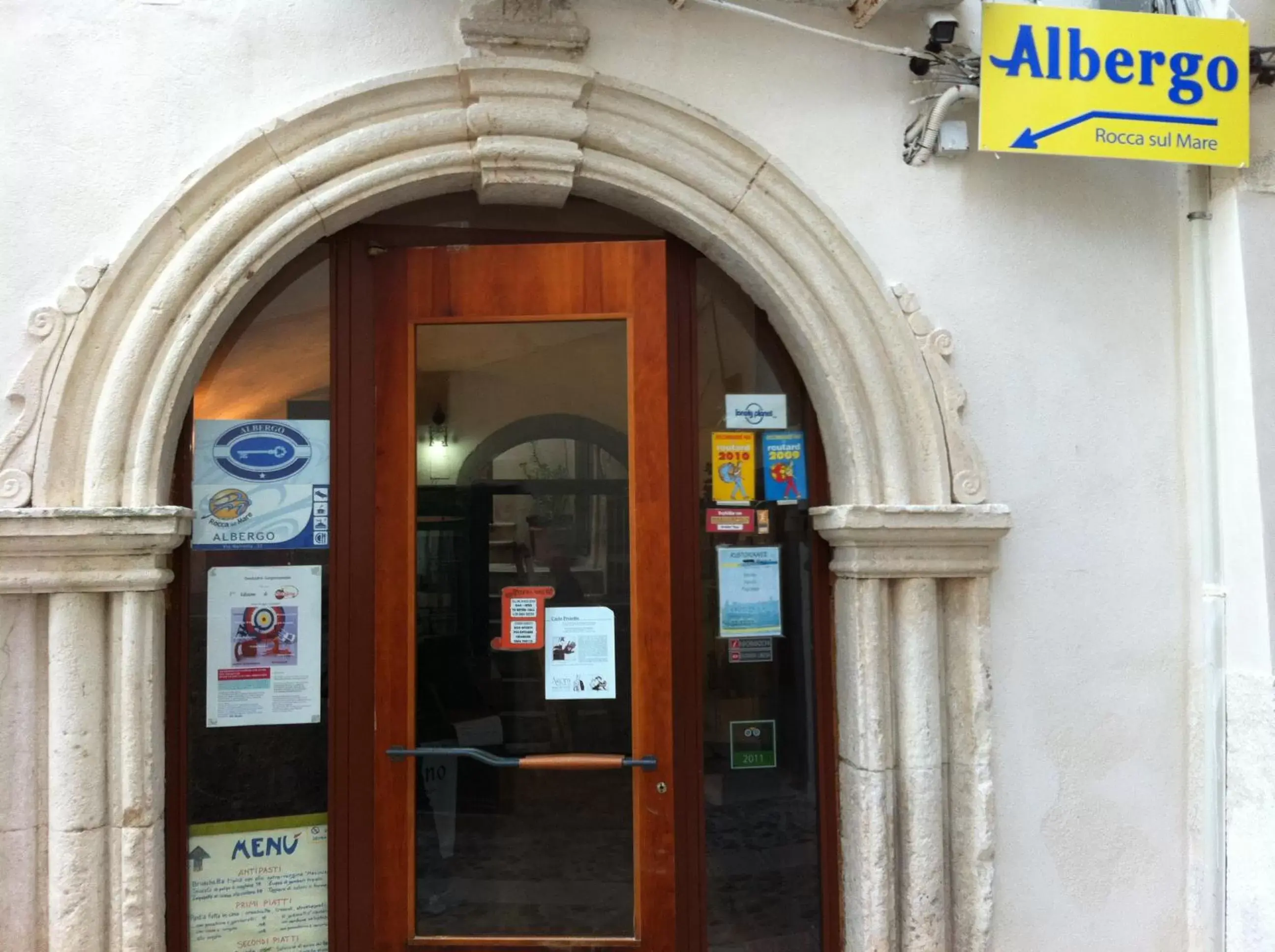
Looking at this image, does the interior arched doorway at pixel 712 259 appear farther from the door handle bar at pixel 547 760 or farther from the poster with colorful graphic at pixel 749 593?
the door handle bar at pixel 547 760

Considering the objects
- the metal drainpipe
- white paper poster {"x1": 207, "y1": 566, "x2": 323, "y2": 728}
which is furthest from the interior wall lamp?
the metal drainpipe

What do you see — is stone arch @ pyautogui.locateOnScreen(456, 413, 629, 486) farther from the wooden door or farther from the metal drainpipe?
the metal drainpipe

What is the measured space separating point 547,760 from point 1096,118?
2559 millimetres

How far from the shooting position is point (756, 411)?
3.15m

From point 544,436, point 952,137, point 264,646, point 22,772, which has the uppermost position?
point 952,137

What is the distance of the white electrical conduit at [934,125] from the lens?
2898 millimetres

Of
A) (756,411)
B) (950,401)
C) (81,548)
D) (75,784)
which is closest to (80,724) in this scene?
(75,784)

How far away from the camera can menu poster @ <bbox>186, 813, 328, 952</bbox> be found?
9.35ft

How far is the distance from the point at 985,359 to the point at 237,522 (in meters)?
2.35

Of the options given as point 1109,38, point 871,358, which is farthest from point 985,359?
point 1109,38

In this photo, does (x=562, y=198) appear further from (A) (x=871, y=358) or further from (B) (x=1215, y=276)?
(B) (x=1215, y=276)

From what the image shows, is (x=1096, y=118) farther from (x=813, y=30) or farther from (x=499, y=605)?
(x=499, y=605)

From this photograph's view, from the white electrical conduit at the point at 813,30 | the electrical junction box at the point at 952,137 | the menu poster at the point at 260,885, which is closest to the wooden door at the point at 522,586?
the menu poster at the point at 260,885

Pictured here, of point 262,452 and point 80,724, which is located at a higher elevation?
point 262,452
